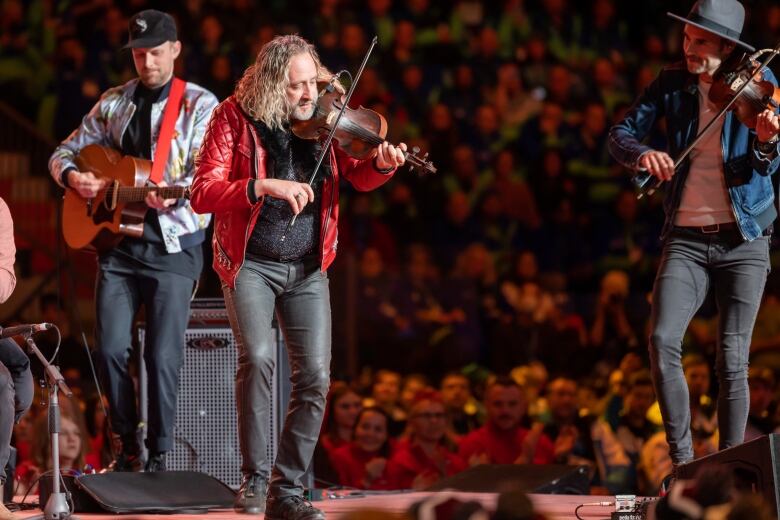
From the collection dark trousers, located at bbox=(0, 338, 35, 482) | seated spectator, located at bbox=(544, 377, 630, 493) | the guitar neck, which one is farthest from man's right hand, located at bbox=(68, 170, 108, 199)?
seated spectator, located at bbox=(544, 377, 630, 493)

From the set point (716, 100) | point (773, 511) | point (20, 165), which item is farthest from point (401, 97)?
point (773, 511)

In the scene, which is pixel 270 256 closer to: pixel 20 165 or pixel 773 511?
pixel 773 511

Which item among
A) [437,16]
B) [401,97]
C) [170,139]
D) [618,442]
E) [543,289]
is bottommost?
[618,442]

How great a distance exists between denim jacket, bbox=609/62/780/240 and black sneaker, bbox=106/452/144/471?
238 centimetres

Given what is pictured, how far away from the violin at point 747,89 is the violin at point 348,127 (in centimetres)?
113

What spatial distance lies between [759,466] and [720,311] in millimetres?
1229

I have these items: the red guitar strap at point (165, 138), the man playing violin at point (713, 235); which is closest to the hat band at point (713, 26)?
the man playing violin at point (713, 235)

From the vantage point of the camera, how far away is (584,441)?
23.4ft

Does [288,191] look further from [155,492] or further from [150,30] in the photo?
[150,30]

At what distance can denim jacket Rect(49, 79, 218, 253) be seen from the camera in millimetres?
5371

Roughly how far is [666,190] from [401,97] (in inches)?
256

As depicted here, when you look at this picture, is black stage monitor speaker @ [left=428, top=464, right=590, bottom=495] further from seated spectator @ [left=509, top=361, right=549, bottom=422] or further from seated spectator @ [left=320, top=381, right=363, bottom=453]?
seated spectator @ [left=509, top=361, right=549, bottom=422]

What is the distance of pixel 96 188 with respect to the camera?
214 inches

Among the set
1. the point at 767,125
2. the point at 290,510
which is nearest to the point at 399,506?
the point at 290,510
